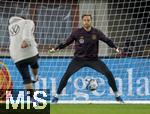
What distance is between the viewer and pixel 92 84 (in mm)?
16062

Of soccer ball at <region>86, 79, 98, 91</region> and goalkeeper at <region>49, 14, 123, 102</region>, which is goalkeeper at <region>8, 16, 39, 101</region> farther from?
soccer ball at <region>86, 79, 98, 91</region>

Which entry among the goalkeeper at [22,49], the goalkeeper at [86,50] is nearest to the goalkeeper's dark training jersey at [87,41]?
the goalkeeper at [86,50]

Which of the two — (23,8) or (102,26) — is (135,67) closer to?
(102,26)

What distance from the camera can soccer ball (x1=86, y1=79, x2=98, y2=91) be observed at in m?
16.0

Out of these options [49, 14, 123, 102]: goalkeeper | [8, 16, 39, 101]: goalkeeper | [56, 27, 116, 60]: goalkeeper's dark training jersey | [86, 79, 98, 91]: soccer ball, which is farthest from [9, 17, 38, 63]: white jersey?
[86, 79, 98, 91]: soccer ball

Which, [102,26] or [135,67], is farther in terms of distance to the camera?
[102,26]

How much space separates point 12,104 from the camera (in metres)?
12.6

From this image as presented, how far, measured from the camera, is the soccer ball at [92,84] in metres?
16.0

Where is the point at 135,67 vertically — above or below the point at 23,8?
below

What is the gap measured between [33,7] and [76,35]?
512cm

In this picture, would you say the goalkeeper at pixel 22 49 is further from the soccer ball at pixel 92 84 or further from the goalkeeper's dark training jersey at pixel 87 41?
the soccer ball at pixel 92 84

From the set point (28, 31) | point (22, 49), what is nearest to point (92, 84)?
point (22, 49)

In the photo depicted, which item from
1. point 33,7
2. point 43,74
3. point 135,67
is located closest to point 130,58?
point 135,67

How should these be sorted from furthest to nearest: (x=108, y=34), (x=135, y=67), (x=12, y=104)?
1. (x=108, y=34)
2. (x=135, y=67)
3. (x=12, y=104)
